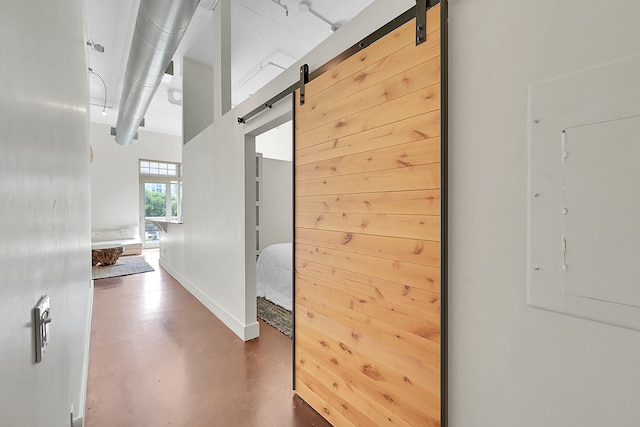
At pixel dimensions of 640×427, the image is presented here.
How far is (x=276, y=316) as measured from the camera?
3537mm

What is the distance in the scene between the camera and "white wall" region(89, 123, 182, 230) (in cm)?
805

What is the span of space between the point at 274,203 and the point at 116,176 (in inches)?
245

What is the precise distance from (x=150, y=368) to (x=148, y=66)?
3258mm

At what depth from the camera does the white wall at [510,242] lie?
2.73ft

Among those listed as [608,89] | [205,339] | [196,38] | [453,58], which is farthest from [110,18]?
[608,89]

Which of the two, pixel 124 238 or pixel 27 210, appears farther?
pixel 124 238

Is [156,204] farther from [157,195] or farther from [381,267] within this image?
[381,267]

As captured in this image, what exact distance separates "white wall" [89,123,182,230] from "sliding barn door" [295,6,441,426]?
28.3ft

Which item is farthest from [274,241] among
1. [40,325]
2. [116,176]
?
[116,176]

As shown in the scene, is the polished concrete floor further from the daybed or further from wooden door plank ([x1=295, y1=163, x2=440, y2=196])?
the daybed

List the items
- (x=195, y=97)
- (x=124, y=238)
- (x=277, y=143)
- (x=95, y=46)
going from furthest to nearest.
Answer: (x=277, y=143) < (x=124, y=238) < (x=195, y=97) < (x=95, y=46)

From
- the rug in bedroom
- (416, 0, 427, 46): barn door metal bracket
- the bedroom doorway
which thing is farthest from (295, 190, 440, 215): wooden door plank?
the rug in bedroom

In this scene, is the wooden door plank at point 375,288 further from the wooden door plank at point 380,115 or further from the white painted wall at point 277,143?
the white painted wall at point 277,143

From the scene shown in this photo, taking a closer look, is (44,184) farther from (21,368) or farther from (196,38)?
(196,38)
